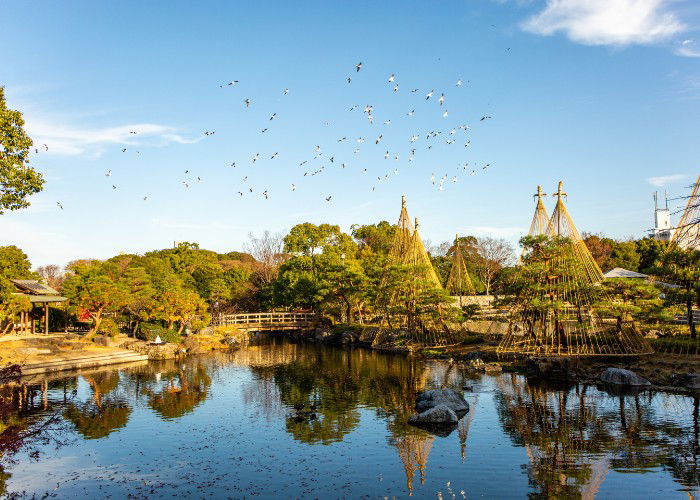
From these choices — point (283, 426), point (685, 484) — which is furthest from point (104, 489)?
point (685, 484)

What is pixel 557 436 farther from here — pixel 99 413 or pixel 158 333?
pixel 158 333

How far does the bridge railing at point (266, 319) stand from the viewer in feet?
175

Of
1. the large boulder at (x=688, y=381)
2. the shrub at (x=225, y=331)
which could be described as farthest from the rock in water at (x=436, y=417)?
the shrub at (x=225, y=331)

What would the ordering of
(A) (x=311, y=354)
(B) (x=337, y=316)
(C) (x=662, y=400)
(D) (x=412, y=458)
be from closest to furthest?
(D) (x=412, y=458)
(C) (x=662, y=400)
(A) (x=311, y=354)
(B) (x=337, y=316)

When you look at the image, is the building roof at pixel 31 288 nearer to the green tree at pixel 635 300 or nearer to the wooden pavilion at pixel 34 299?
the wooden pavilion at pixel 34 299

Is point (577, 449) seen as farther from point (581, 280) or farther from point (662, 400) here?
point (581, 280)

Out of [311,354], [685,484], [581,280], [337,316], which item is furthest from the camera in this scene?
[337,316]

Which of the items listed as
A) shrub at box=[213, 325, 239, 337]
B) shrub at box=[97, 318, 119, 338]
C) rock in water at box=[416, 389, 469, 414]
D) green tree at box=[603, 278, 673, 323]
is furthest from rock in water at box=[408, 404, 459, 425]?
shrub at box=[213, 325, 239, 337]

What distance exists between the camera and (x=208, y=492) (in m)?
12.6

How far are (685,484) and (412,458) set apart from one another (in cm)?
667

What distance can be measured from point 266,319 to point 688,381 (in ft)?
136

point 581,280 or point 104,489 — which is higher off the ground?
point 581,280

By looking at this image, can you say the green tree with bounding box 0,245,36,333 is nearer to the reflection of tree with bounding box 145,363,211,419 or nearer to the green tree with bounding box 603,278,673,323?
the reflection of tree with bounding box 145,363,211,419

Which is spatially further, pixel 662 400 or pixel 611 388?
pixel 611 388
